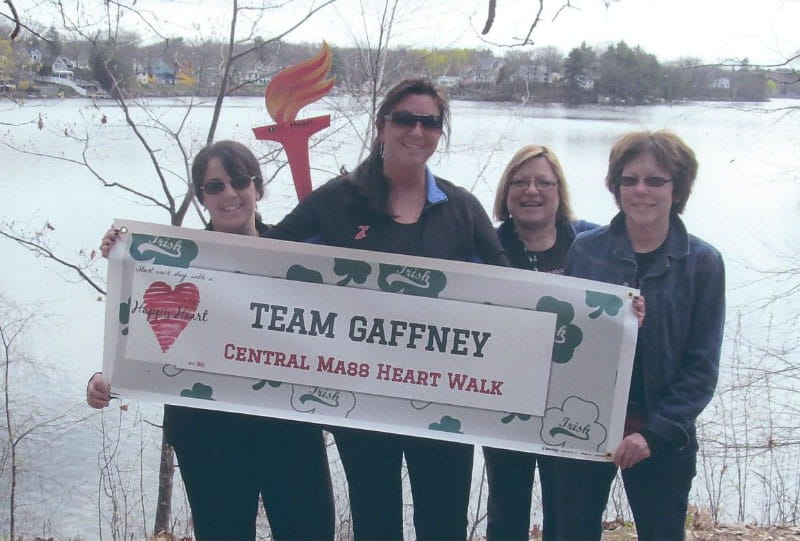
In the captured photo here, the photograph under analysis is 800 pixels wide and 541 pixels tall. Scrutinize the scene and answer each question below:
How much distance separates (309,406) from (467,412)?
60 centimetres

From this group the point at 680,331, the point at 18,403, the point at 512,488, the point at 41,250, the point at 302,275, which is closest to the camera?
the point at 680,331

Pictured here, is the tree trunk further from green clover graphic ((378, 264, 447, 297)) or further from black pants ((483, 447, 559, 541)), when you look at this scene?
green clover graphic ((378, 264, 447, 297))

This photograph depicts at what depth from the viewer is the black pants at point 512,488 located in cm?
308

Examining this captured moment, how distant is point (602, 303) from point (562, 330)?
0.19 m

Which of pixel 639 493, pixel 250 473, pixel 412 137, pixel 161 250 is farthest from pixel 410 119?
pixel 639 493

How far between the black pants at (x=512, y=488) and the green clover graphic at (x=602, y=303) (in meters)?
0.67

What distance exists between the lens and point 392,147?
2816mm

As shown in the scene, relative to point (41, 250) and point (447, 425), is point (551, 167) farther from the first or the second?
point (41, 250)

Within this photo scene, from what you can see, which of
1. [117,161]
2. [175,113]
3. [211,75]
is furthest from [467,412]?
[117,161]

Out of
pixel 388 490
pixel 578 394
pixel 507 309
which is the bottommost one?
pixel 388 490

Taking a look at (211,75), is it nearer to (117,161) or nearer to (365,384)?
(117,161)

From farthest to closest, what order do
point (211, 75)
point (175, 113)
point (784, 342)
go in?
point (784, 342), point (175, 113), point (211, 75)

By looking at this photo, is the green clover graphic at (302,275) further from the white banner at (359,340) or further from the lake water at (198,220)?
the lake water at (198,220)

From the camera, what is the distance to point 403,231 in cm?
283
